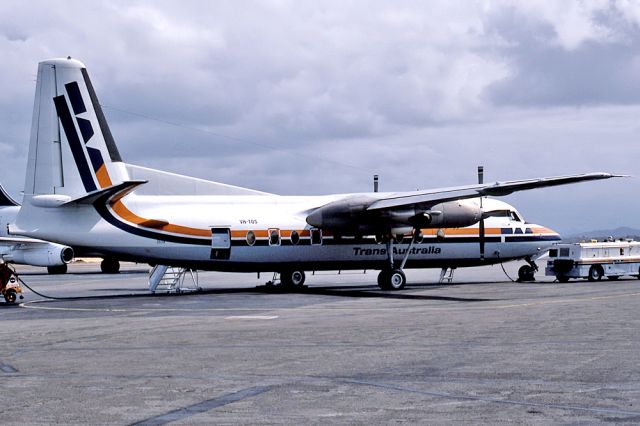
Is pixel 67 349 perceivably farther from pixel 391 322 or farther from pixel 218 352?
pixel 391 322

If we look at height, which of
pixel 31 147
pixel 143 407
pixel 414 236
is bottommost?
pixel 143 407

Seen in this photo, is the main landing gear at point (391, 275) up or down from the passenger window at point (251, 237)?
down

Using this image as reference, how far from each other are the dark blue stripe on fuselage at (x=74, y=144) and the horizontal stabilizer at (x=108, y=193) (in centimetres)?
72

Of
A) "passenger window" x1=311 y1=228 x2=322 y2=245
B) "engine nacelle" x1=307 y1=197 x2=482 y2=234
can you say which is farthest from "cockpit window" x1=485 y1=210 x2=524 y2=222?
"passenger window" x1=311 y1=228 x2=322 y2=245

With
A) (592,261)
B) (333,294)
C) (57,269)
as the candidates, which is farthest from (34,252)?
(592,261)

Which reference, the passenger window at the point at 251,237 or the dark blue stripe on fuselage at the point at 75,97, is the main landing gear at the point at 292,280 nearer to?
the passenger window at the point at 251,237

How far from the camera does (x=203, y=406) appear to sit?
10.6 metres

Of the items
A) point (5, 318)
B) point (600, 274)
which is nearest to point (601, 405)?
point (5, 318)

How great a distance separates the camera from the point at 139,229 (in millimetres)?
32250

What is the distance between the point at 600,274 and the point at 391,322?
24.8 metres

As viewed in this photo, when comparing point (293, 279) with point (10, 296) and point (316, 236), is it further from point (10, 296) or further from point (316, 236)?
point (10, 296)

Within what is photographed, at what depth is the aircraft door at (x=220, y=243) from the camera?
33750mm

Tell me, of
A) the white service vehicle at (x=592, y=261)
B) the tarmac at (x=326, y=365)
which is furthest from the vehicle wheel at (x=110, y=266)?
the tarmac at (x=326, y=365)

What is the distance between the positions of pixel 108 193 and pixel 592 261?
2502 cm
